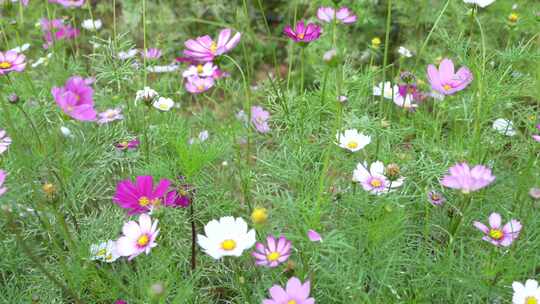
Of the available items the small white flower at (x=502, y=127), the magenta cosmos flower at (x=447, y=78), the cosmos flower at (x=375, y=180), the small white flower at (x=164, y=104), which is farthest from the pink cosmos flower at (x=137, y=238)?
the small white flower at (x=502, y=127)

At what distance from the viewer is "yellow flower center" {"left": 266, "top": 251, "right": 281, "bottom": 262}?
77 cm

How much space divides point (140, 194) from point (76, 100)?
0.19 m

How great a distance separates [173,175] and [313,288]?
0.37 metres

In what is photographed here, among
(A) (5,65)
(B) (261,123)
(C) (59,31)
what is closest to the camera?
(A) (5,65)

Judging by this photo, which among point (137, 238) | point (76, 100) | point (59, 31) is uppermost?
point (76, 100)

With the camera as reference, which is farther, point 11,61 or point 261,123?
point 261,123

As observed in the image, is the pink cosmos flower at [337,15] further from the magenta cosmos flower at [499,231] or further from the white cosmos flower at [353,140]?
the magenta cosmos flower at [499,231]

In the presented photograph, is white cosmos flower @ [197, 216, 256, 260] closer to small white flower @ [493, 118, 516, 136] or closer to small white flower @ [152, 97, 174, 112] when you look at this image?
small white flower @ [152, 97, 174, 112]

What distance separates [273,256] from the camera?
775mm

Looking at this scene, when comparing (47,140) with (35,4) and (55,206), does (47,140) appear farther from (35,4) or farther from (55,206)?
(35,4)

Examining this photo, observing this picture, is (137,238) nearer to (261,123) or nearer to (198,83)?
(261,123)

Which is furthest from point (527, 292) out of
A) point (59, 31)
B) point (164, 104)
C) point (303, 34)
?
point (59, 31)

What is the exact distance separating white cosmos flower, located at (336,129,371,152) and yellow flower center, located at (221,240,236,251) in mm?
309

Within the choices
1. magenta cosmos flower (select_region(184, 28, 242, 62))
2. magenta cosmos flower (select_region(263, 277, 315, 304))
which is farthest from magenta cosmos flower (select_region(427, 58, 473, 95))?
magenta cosmos flower (select_region(263, 277, 315, 304))
